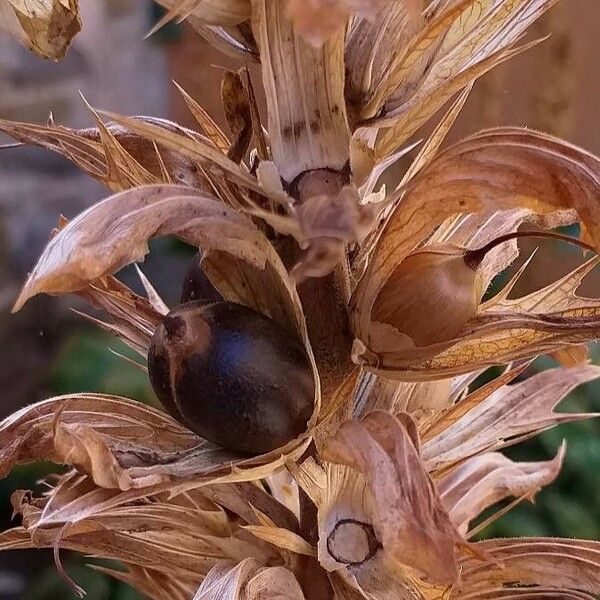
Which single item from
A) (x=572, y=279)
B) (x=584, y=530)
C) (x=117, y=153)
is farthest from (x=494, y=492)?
(x=584, y=530)

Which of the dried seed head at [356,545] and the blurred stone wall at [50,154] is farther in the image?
the blurred stone wall at [50,154]

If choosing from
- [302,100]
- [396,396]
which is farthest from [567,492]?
[302,100]

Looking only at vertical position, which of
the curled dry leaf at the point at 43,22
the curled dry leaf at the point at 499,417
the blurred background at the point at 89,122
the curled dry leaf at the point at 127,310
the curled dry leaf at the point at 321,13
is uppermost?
the blurred background at the point at 89,122

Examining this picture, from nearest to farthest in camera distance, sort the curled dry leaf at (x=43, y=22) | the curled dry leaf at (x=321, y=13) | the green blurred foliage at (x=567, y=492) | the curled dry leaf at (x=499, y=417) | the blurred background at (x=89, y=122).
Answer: the curled dry leaf at (x=321, y=13) → the curled dry leaf at (x=43, y=22) → the curled dry leaf at (x=499, y=417) → the green blurred foliage at (x=567, y=492) → the blurred background at (x=89, y=122)

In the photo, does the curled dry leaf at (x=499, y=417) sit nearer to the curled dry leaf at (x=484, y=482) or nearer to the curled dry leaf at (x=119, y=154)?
the curled dry leaf at (x=484, y=482)

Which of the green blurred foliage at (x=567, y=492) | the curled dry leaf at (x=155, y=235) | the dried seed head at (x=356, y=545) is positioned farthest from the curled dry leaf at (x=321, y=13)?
the green blurred foliage at (x=567, y=492)

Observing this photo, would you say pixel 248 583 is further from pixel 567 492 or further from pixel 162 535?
pixel 567 492

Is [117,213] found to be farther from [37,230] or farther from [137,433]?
[37,230]

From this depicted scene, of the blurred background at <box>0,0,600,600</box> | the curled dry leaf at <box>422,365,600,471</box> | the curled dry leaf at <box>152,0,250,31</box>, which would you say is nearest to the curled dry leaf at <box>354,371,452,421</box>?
the curled dry leaf at <box>422,365,600,471</box>
